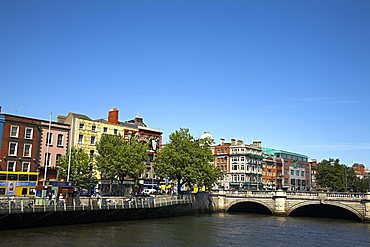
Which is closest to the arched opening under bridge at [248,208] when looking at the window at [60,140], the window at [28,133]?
the window at [60,140]

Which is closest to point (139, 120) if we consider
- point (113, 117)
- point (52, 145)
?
point (113, 117)

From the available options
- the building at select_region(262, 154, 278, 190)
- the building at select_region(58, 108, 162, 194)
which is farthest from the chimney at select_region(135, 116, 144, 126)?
the building at select_region(262, 154, 278, 190)

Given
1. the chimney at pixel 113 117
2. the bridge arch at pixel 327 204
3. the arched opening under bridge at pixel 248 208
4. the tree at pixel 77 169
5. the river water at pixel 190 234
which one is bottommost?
the river water at pixel 190 234

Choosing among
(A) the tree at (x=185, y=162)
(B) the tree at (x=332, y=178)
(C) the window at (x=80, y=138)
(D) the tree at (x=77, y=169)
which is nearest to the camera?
(D) the tree at (x=77, y=169)

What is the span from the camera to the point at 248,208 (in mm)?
78875

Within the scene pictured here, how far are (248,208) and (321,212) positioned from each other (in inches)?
577

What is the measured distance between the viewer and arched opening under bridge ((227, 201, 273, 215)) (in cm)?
7612

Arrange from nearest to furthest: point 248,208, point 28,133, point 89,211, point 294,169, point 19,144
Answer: point 89,211 < point 19,144 < point 28,133 < point 248,208 < point 294,169

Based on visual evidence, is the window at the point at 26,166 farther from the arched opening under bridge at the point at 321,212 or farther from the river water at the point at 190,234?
the arched opening under bridge at the point at 321,212

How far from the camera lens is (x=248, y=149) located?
11244 cm

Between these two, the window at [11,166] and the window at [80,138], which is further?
the window at [80,138]

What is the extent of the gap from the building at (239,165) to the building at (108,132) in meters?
33.6

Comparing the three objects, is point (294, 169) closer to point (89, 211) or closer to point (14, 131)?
point (14, 131)

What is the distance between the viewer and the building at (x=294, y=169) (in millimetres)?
130125
